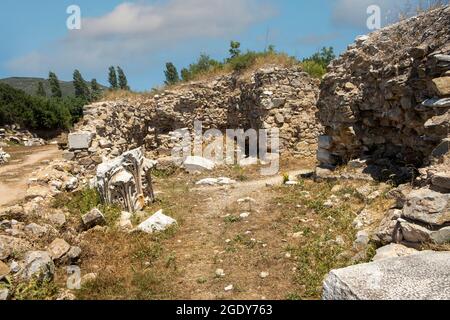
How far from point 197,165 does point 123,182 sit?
5.29 meters

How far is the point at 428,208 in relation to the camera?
16.4 ft

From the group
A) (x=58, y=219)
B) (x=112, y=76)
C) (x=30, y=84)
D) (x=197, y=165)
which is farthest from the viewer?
(x=30, y=84)

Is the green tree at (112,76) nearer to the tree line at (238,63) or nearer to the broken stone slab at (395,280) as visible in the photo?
the tree line at (238,63)

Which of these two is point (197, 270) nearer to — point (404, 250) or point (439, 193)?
point (404, 250)

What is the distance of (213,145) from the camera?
15.3 metres

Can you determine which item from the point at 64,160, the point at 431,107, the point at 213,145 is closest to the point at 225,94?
the point at 213,145

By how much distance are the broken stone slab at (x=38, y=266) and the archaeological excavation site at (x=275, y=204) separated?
18 millimetres

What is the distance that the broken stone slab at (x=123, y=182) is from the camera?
7.84 m

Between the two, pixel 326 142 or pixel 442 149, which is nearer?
pixel 442 149

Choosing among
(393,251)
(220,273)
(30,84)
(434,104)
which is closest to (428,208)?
(393,251)

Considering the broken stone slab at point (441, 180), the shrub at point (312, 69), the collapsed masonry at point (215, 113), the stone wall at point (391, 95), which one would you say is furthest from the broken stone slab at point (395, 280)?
the shrub at point (312, 69)

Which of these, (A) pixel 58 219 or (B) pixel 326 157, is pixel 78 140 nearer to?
(A) pixel 58 219

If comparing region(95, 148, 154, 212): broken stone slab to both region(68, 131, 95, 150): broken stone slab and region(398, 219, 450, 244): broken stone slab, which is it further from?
region(398, 219, 450, 244): broken stone slab
